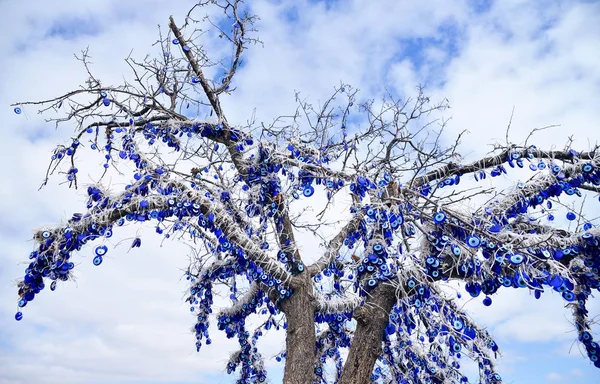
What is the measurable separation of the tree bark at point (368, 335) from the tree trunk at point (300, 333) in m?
0.39

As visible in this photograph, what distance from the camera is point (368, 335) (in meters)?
4.35

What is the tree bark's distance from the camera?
4.26m

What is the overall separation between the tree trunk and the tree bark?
39cm

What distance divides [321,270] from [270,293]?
2.09ft

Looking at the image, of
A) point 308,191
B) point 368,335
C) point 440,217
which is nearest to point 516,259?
point 440,217

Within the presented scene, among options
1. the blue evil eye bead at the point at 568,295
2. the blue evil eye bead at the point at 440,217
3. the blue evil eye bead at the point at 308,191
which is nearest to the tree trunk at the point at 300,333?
the blue evil eye bead at the point at 308,191

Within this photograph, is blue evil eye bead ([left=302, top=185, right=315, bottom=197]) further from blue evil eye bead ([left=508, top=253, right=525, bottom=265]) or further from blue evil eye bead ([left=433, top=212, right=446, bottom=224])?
blue evil eye bead ([left=508, top=253, right=525, bottom=265])

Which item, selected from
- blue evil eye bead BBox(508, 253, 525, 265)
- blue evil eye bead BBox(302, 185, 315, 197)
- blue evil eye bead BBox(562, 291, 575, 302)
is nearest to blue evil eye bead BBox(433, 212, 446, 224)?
blue evil eye bead BBox(508, 253, 525, 265)

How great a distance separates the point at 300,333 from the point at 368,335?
2.25 feet

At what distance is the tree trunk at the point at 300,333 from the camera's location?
4484 mm

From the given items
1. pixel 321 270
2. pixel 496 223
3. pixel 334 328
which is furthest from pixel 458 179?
pixel 334 328

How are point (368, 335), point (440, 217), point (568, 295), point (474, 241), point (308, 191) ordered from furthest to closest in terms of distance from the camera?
point (308, 191)
point (368, 335)
point (440, 217)
point (474, 241)
point (568, 295)

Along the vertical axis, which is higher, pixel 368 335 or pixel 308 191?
pixel 308 191

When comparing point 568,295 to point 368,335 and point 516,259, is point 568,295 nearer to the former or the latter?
point 516,259
